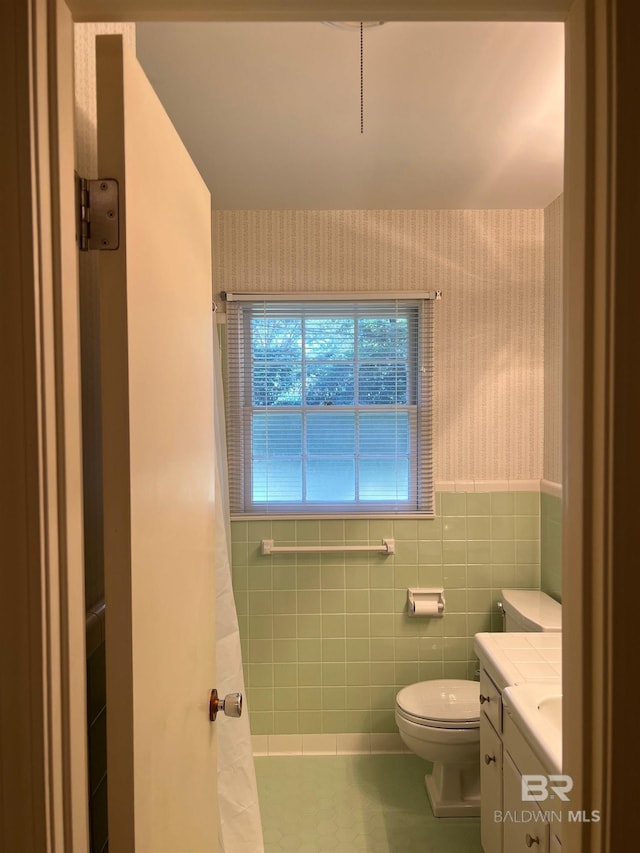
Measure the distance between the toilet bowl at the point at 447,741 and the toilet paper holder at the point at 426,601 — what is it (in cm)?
36

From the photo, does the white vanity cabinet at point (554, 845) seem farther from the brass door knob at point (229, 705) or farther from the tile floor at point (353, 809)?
the tile floor at point (353, 809)

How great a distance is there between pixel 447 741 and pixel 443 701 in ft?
0.71

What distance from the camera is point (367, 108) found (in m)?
1.71

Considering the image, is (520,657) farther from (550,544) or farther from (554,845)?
(550,544)

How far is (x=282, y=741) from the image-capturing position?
2631mm

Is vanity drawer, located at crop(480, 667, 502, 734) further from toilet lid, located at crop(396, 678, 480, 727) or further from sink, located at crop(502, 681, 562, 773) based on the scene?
toilet lid, located at crop(396, 678, 480, 727)

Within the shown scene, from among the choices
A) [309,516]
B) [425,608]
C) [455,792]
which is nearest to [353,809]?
[455,792]

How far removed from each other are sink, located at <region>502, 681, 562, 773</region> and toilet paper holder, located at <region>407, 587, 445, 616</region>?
3.21 ft

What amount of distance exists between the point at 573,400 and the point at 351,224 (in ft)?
7.15

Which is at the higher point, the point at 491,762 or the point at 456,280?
the point at 456,280

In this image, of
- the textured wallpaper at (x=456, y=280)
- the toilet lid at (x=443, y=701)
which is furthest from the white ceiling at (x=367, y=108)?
the toilet lid at (x=443, y=701)

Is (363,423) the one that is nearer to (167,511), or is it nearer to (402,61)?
(402,61)

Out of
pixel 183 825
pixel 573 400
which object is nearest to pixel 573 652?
pixel 573 400

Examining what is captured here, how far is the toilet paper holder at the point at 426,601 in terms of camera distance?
2.60m
